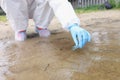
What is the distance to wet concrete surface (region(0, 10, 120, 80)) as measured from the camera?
5.75ft

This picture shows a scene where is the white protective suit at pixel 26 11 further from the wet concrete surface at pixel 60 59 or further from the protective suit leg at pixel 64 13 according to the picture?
the protective suit leg at pixel 64 13

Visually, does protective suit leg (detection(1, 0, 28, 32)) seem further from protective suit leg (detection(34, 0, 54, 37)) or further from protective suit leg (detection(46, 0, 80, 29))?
protective suit leg (detection(46, 0, 80, 29))

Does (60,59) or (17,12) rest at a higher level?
(17,12)

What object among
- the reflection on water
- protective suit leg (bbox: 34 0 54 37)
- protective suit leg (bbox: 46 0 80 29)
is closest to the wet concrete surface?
the reflection on water

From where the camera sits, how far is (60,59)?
2.10m

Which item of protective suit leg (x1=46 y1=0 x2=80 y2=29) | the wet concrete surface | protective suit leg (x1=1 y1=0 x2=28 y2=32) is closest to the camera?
the wet concrete surface

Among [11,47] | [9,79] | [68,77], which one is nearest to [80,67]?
[68,77]

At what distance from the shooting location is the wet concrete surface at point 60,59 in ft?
5.75

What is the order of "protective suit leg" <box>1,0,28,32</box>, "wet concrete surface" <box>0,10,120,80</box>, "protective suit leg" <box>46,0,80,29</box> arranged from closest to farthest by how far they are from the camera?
"wet concrete surface" <box>0,10,120,80</box> → "protective suit leg" <box>46,0,80,29</box> → "protective suit leg" <box>1,0,28,32</box>

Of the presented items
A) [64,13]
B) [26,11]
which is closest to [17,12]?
[26,11]

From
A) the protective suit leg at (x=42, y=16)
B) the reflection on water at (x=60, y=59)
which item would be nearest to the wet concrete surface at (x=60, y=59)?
the reflection on water at (x=60, y=59)

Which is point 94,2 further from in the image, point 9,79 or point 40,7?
point 9,79

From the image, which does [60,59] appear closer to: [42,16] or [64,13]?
[64,13]

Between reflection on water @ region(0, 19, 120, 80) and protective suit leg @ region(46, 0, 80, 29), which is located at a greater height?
protective suit leg @ region(46, 0, 80, 29)
